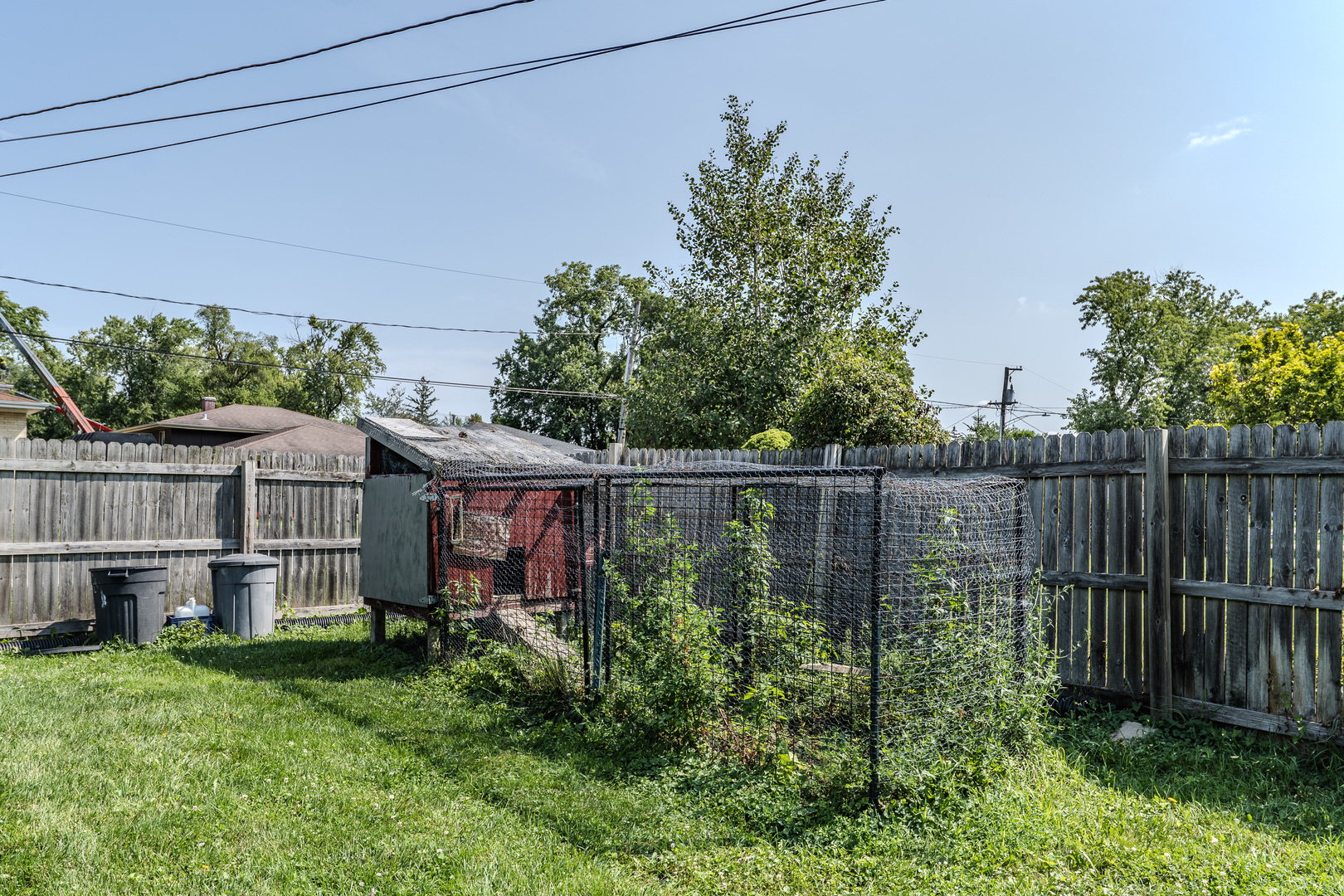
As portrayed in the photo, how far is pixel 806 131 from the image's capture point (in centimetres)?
1483

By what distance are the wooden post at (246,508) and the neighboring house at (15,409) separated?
661 inches

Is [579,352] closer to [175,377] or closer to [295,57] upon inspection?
[175,377]

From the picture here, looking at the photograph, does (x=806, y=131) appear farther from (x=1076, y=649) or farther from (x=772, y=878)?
(x=772, y=878)

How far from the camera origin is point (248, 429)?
23.8 m

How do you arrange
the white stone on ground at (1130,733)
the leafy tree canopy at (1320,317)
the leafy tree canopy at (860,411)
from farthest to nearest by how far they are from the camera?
the leafy tree canopy at (1320,317) < the leafy tree canopy at (860,411) < the white stone on ground at (1130,733)

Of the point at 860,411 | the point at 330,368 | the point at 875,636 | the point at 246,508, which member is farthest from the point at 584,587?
the point at 330,368

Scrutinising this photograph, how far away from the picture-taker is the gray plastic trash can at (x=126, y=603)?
26.0 feet

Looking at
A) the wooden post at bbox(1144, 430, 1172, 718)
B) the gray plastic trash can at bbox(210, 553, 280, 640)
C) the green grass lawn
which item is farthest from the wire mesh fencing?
the gray plastic trash can at bbox(210, 553, 280, 640)

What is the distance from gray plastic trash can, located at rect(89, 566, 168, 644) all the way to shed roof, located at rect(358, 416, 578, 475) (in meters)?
2.69

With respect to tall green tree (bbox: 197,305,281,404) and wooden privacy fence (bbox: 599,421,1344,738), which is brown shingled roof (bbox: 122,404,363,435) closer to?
tall green tree (bbox: 197,305,281,404)

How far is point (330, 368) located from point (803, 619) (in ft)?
123

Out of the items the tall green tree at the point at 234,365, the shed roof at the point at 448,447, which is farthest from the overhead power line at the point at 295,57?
the tall green tree at the point at 234,365

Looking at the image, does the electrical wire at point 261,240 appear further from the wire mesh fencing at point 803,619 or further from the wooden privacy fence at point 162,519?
the wire mesh fencing at point 803,619

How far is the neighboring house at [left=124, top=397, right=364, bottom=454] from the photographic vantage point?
19.6 metres
